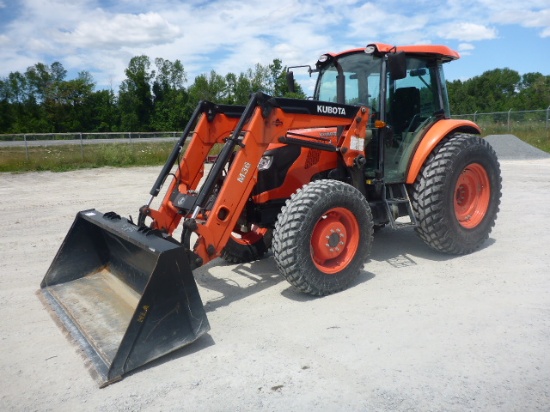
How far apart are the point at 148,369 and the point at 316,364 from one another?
46.7 inches

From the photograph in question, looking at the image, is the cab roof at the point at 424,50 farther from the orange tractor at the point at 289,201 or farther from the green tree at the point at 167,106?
the green tree at the point at 167,106

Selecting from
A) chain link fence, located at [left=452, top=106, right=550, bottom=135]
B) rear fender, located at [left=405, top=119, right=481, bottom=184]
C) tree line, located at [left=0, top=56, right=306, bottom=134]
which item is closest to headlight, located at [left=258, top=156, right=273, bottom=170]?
rear fender, located at [left=405, top=119, right=481, bottom=184]

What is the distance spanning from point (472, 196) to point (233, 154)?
3.31 meters

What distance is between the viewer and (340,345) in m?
3.47

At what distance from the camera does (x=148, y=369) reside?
3.21 m

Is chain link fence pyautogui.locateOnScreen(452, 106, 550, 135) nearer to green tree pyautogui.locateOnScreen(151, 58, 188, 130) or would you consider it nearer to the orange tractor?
the orange tractor

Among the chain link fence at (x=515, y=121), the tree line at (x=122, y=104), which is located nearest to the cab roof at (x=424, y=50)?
the chain link fence at (x=515, y=121)

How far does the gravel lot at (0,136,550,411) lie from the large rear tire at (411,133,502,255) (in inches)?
11.7

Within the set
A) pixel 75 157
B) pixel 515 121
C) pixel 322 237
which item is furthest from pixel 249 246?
pixel 515 121

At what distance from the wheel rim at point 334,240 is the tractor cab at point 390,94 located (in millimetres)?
948

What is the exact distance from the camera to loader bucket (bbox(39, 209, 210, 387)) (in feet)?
10.4

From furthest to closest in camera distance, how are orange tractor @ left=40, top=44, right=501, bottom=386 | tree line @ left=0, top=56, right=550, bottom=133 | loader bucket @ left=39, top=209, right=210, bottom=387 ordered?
tree line @ left=0, top=56, right=550, bottom=133 → orange tractor @ left=40, top=44, right=501, bottom=386 → loader bucket @ left=39, top=209, right=210, bottom=387

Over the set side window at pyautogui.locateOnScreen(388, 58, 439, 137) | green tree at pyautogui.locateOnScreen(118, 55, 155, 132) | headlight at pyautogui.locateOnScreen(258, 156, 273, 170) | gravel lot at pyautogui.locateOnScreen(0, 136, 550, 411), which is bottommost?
gravel lot at pyautogui.locateOnScreen(0, 136, 550, 411)

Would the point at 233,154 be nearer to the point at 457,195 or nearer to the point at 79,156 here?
the point at 457,195
